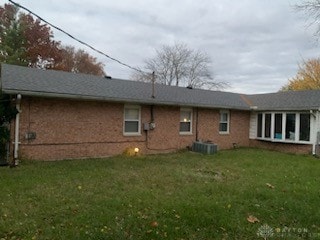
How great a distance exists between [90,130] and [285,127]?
34.4ft

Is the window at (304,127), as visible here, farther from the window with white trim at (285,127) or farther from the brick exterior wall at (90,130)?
the brick exterior wall at (90,130)

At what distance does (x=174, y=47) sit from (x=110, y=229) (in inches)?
1487

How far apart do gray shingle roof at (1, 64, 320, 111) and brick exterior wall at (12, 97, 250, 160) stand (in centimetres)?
51

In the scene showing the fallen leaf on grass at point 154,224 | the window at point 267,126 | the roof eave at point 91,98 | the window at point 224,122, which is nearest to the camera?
the fallen leaf on grass at point 154,224

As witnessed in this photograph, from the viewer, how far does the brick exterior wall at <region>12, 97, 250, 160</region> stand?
38.1 feet

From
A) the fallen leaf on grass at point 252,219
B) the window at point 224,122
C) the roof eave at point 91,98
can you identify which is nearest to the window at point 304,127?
the window at point 224,122

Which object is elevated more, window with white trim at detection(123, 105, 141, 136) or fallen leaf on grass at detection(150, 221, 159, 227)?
window with white trim at detection(123, 105, 141, 136)

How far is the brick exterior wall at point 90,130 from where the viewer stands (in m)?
11.6

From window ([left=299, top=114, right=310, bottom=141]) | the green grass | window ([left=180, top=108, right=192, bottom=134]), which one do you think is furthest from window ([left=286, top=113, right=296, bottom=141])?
the green grass

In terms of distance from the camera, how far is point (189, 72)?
41.8 meters

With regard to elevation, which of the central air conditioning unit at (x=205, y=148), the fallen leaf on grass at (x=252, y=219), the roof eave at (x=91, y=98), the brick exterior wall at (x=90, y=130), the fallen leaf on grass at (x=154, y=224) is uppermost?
the roof eave at (x=91, y=98)

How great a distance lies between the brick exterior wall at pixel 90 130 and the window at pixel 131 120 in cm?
23

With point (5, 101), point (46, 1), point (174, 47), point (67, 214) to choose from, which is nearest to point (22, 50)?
point (174, 47)

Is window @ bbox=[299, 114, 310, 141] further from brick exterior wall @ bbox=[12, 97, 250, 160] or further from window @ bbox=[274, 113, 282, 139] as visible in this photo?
brick exterior wall @ bbox=[12, 97, 250, 160]
